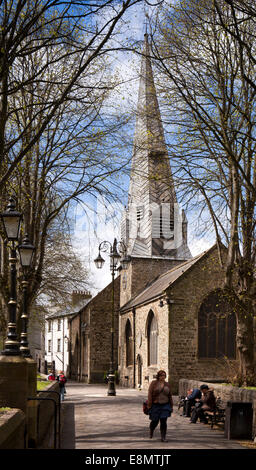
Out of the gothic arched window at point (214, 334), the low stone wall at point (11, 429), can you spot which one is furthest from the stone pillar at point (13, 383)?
the gothic arched window at point (214, 334)

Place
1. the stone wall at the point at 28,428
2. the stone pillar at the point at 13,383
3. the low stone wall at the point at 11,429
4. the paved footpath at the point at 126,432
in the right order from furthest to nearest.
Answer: the paved footpath at the point at 126,432
the stone pillar at the point at 13,383
the stone wall at the point at 28,428
the low stone wall at the point at 11,429

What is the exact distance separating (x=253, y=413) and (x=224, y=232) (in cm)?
546

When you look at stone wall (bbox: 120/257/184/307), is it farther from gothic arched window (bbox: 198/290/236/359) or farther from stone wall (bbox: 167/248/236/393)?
stone wall (bbox: 167/248/236/393)

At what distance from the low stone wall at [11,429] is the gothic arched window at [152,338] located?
24.7 metres

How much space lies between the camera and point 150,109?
15312 mm

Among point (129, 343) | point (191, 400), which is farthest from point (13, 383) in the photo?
point (129, 343)

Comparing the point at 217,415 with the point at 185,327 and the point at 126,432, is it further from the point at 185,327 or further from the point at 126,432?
the point at 185,327

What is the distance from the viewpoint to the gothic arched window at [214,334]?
98.3ft

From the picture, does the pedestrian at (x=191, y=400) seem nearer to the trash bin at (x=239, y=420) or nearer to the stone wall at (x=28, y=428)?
the trash bin at (x=239, y=420)

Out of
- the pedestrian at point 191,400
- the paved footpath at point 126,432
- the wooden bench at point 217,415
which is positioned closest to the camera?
the paved footpath at point 126,432

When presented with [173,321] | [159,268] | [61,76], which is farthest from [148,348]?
[61,76]

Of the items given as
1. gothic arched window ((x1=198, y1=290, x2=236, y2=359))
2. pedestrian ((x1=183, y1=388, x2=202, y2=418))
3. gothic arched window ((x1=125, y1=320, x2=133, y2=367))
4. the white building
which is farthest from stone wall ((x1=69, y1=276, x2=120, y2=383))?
pedestrian ((x1=183, y1=388, x2=202, y2=418))

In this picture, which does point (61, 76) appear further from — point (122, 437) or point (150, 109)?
point (122, 437)

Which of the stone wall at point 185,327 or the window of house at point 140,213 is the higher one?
the window of house at point 140,213
